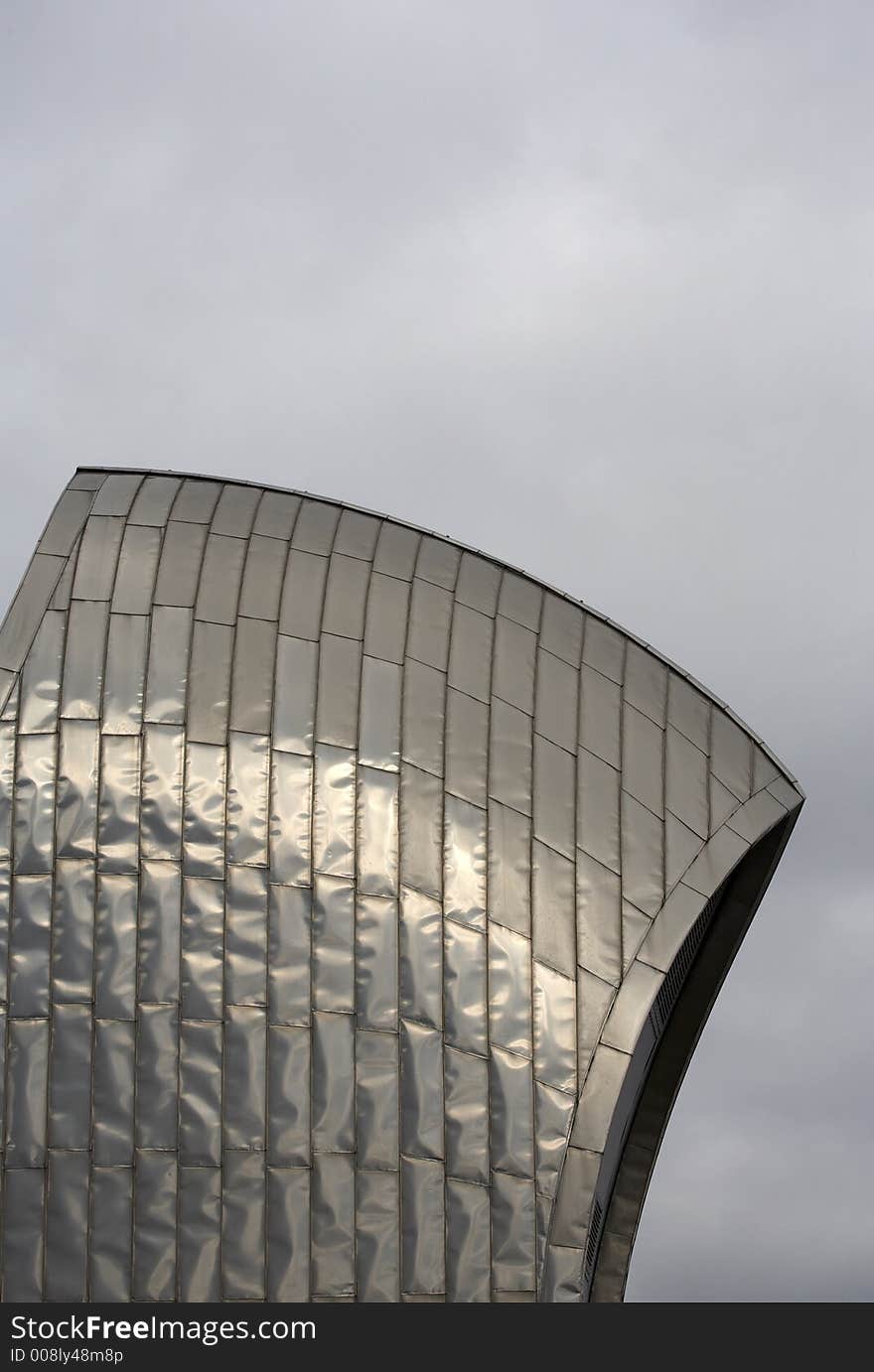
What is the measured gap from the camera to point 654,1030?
14.7 metres

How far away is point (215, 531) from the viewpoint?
1537 centimetres

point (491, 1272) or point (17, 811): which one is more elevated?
point (17, 811)

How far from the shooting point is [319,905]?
43.9ft

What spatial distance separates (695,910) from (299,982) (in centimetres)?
378

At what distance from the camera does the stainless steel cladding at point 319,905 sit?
41.2 feet

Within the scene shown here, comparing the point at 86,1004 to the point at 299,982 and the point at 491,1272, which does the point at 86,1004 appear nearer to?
the point at 299,982

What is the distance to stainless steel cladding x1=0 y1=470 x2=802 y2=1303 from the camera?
1256 cm

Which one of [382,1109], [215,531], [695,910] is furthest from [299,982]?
[215,531]

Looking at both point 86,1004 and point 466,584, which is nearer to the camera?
point 86,1004

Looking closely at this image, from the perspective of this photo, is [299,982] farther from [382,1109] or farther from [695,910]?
[695,910]
